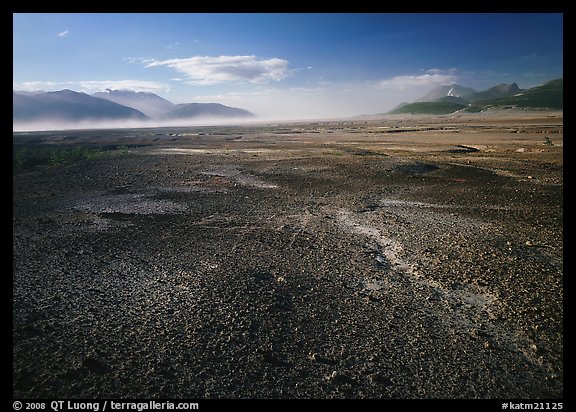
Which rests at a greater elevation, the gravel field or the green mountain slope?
the green mountain slope

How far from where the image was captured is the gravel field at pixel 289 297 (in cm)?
495

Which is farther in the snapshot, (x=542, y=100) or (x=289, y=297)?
(x=542, y=100)

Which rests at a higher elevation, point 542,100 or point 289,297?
point 542,100

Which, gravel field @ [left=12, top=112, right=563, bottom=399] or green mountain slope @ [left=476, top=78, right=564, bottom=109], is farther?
green mountain slope @ [left=476, top=78, right=564, bottom=109]

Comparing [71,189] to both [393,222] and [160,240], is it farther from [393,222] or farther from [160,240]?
[393,222]

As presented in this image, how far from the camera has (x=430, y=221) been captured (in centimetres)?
1202

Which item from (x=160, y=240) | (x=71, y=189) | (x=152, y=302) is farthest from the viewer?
(x=71, y=189)

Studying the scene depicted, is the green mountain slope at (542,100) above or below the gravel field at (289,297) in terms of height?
above

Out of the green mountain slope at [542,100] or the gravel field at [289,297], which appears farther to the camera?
the green mountain slope at [542,100]

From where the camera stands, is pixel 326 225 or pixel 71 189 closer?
pixel 326 225

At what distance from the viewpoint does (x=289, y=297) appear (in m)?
7.11

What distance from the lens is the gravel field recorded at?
16.2 ft
